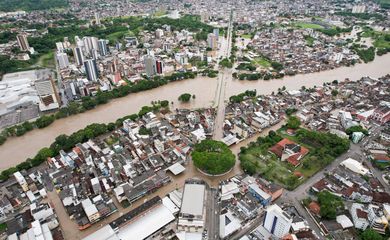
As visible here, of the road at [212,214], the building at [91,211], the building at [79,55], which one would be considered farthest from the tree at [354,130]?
the building at [79,55]

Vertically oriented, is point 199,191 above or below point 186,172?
above

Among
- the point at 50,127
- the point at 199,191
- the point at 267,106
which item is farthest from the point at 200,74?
the point at 199,191

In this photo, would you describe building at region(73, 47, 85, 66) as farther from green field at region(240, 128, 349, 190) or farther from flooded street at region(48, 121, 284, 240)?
green field at region(240, 128, 349, 190)

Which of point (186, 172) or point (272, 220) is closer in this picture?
point (272, 220)

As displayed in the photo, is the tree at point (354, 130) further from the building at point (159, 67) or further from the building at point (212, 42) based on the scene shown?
the building at point (212, 42)

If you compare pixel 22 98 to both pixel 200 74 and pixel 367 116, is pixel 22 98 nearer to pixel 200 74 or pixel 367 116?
pixel 200 74

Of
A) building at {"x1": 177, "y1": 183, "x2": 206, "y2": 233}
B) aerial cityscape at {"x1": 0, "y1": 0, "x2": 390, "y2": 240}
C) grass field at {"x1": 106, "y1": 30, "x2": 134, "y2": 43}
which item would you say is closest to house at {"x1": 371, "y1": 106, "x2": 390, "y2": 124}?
aerial cityscape at {"x1": 0, "y1": 0, "x2": 390, "y2": 240}

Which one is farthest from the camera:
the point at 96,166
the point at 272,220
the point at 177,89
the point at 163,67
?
the point at 163,67
